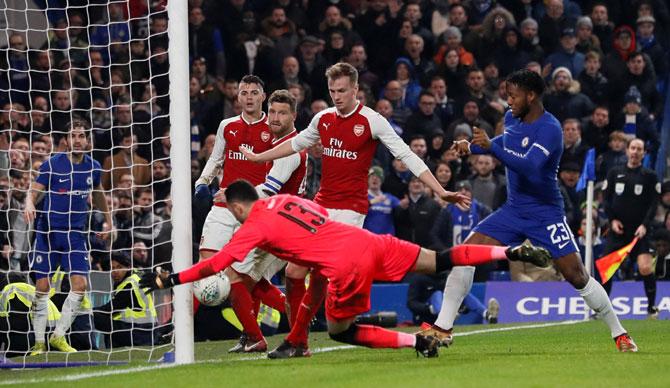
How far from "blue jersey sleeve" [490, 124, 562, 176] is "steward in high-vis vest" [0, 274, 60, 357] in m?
4.93

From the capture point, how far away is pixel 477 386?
810 centimetres

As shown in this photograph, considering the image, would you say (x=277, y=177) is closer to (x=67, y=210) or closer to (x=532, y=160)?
(x=532, y=160)

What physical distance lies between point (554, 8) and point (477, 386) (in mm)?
14313

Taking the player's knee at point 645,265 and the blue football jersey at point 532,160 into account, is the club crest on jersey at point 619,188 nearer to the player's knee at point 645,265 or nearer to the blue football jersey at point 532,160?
the player's knee at point 645,265

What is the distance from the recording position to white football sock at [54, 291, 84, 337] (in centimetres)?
1226

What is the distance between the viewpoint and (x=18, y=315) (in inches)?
491

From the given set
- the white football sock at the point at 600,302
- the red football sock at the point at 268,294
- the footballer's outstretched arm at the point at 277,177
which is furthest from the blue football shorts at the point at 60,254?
the white football sock at the point at 600,302

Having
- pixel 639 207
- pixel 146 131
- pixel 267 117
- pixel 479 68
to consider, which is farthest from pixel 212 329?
pixel 479 68

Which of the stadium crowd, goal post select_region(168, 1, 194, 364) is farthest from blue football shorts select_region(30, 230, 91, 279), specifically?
goal post select_region(168, 1, 194, 364)

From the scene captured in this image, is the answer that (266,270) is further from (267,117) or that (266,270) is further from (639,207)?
(639,207)

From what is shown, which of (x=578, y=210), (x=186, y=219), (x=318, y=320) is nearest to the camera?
(x=186, y=219)

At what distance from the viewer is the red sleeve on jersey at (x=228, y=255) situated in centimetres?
888

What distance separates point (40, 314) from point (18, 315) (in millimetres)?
251

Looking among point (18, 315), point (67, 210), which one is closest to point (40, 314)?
point (18, 315)
